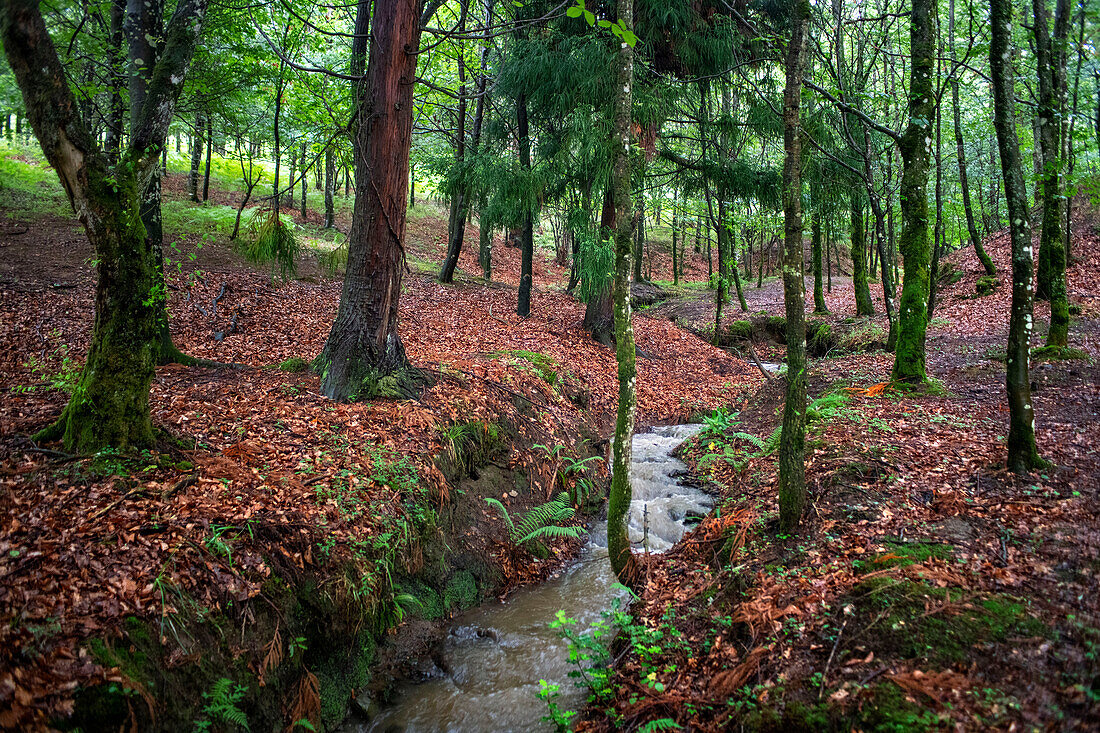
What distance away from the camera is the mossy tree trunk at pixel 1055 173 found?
7.81 m

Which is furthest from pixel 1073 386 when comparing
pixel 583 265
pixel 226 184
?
pixel 226 184

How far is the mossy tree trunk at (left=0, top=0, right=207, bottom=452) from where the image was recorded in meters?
4.04

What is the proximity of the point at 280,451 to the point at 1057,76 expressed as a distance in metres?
15.0

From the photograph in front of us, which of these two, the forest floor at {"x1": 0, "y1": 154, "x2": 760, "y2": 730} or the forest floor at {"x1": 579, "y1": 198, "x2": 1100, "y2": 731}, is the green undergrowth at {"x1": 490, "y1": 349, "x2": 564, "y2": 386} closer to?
the forest floor at {"x1": 0, "y1": 154, "x2": 760, "y2": 730}

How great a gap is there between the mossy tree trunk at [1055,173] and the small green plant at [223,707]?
11161mm

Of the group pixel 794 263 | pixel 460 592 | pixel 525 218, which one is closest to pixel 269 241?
pixel 460 592

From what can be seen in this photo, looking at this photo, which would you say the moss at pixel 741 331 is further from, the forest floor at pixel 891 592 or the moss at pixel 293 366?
the moss at pixel 293 366

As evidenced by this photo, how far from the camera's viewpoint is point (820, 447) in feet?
20.8

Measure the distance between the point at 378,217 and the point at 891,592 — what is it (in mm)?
6393

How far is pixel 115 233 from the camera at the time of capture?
14.0 ft

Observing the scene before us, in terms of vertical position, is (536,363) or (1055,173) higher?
(1055,173)

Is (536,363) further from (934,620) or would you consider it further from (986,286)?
(986,286)

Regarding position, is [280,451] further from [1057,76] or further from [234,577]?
[1057,76]

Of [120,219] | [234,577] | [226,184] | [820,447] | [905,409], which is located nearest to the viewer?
[234,577]
